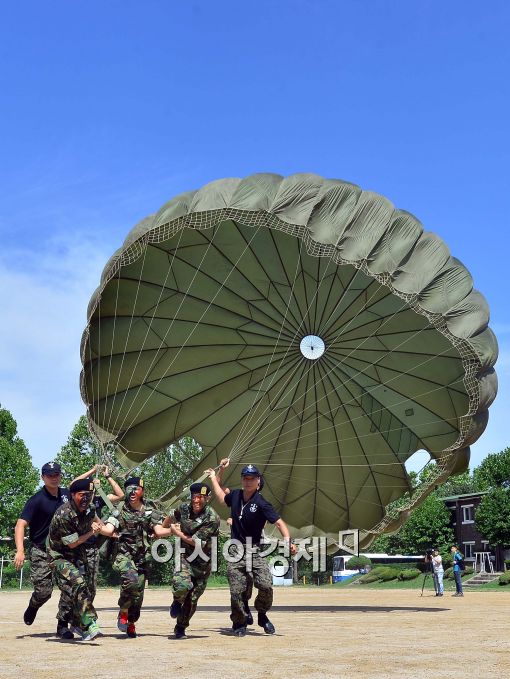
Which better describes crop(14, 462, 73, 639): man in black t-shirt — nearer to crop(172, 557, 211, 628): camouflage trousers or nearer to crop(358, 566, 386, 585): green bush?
crop(172, 557, 211, 628): camouflage trousers

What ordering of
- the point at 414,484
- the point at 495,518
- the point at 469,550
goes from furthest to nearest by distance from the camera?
the point at 469,550 → the point at 495,518 → the point at 414,484

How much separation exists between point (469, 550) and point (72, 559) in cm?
6698

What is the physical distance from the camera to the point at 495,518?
6075 centimetres

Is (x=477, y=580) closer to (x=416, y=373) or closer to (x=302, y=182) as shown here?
(x=416, y=373)

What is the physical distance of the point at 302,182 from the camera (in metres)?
15.5

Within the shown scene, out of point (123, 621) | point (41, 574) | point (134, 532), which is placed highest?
point (134, 532)

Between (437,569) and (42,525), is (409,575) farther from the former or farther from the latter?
(42,525)

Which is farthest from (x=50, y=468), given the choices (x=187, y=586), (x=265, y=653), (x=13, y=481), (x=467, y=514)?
(x=467, y=514)

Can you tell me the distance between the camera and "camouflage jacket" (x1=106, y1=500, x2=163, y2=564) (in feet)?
32.4

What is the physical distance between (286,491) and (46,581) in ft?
34.2

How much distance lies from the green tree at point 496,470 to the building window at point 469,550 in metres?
5.17

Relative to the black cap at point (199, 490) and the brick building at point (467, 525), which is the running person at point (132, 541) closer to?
the black cap at point (199, 490)

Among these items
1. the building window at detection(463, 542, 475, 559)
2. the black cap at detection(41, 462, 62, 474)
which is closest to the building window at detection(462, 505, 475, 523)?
the building window at detection(463, 542, 475, 559)

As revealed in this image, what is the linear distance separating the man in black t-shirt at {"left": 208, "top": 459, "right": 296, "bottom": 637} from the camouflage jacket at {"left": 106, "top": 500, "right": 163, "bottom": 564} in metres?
1.05
